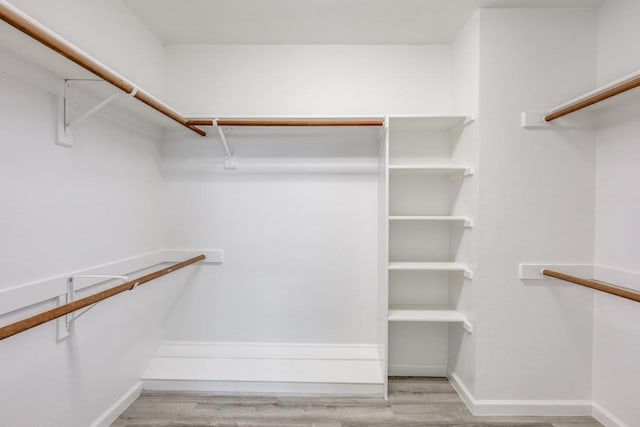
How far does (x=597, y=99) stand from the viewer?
59.7 inches

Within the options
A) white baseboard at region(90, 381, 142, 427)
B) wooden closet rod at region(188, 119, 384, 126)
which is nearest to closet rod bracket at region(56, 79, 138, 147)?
wooden closet rod at region(188, 119, 384, 126)

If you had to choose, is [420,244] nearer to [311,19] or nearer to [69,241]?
[311,19]

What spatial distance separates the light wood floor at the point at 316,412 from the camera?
1.83m

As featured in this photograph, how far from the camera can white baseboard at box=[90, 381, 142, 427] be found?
5.70 feet

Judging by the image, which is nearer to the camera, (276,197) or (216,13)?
(216,13)

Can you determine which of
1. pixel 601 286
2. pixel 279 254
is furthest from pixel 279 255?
pixel 601 286

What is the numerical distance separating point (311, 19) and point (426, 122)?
99cm

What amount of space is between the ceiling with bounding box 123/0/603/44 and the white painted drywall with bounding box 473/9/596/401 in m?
0.22

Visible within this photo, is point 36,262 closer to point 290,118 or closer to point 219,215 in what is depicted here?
point 219,215

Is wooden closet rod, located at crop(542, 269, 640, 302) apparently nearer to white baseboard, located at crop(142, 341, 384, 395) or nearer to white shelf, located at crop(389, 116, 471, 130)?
white shelf, located at crop(389, 116, 471, 130)

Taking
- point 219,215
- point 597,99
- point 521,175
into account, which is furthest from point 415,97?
point 219,215

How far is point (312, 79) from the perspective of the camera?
2.34 meters

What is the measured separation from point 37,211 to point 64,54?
2.22ft

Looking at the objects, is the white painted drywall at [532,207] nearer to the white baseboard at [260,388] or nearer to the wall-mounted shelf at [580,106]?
the wall-mounted shelf at [580,106]
